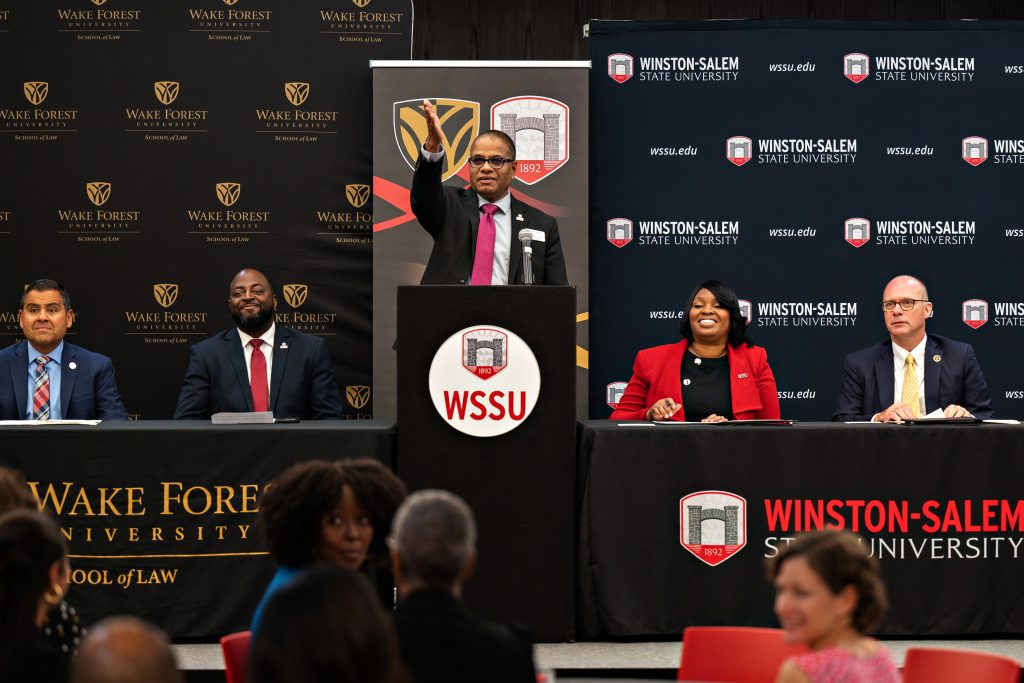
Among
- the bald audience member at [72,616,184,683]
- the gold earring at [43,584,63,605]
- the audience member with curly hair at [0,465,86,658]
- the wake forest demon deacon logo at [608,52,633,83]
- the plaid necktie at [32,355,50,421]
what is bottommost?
the audience member with curly hair at [0,465,86,658]

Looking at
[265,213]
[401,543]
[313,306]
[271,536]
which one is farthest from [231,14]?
[401,543]

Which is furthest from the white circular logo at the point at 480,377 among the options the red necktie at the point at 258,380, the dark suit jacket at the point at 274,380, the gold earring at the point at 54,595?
the gold earring at the point at 54,595

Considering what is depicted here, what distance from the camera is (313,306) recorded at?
664 cm

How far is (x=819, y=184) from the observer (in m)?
6.80

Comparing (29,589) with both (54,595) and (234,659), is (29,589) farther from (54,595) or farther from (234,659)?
(234,659)

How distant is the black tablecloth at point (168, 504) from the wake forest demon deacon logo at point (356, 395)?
8.02 ft

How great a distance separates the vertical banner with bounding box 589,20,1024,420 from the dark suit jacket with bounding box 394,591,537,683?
194 inches

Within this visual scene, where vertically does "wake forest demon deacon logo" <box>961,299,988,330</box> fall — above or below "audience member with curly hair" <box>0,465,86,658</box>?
above

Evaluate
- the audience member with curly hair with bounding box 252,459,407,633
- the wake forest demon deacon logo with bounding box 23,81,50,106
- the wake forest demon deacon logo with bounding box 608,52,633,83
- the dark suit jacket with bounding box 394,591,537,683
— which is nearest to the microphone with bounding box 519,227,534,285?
the audience member with curly hair with bounding box 252,459,407,633

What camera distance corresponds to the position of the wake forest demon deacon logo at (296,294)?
6641 mm

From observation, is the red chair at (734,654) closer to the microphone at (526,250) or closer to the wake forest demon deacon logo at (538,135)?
the microphone at (526,250)

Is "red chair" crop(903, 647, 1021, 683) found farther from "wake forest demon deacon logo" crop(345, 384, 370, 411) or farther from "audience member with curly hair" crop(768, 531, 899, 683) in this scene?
"wake forest demon deacon logo" crop(345, 384, 370, 411)

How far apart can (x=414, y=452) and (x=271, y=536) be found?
4.38ft

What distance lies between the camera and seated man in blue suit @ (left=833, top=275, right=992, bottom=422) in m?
5.33
